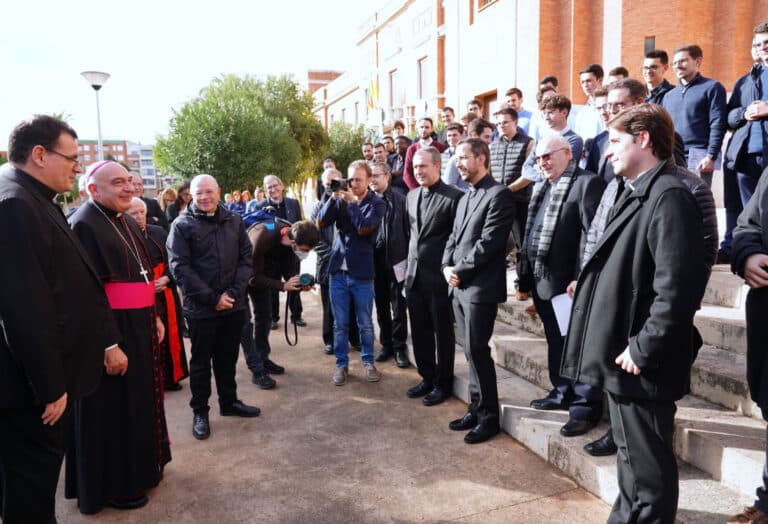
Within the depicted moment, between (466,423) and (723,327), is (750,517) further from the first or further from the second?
(466,423)

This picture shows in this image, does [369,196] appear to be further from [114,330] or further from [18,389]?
[18,389]

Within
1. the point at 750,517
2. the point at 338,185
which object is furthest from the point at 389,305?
the point at 750,517

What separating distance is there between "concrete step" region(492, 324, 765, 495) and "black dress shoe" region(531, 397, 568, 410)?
78 cm

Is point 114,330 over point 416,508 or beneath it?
over

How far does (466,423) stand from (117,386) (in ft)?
8.10

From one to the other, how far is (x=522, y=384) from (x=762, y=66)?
10.4 ft

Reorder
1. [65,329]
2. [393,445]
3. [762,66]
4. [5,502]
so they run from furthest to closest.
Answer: [762,66] < [393,445] < [65,329] < [5,502]

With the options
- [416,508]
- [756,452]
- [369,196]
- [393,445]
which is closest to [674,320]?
[756,452]

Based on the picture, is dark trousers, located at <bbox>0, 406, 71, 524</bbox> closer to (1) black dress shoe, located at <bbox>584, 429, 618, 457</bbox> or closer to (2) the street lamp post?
(1) black dress shoe, located at <bbox>584, 429, 618, 457</bbox>

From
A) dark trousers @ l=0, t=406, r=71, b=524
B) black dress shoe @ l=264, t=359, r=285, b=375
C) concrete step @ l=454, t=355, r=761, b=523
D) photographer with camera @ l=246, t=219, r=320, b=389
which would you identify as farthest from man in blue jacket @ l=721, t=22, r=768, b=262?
dark trousers @ l=0, t=406, r=71, b=524

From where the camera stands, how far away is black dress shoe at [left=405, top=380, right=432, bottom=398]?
15.9ft

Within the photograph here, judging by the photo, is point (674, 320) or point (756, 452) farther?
point (756, 452)

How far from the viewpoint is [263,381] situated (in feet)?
17.3

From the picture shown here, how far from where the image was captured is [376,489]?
10.9 ft
